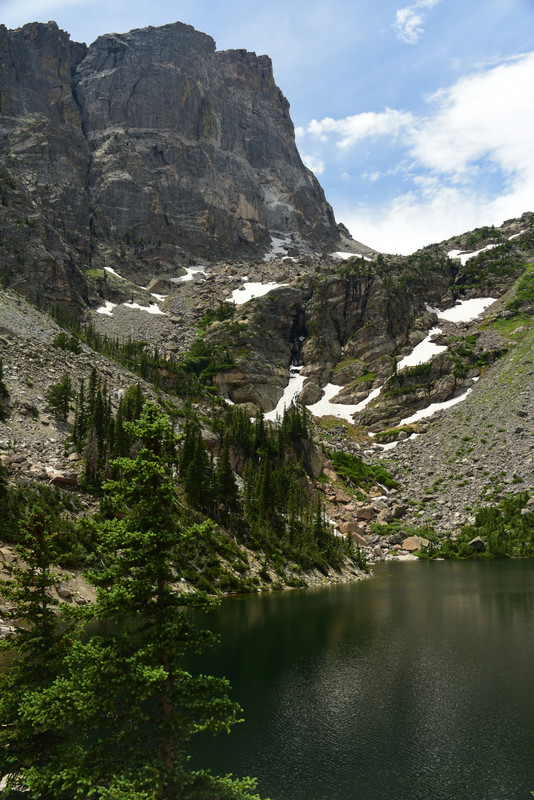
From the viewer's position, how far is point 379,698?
89.7ft

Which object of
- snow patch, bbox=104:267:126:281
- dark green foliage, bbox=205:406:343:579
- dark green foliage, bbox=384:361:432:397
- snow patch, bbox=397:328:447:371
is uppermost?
snow patch, bbox=104:267:126:281

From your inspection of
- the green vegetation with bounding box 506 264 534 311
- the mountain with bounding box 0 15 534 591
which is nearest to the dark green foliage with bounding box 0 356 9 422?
the mountain with bounding box 0 15 534 591

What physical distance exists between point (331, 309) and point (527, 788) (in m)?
182

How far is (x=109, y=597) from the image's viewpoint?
1307 centimetres

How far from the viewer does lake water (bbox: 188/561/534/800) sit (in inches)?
764

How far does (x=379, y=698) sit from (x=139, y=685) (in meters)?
19.4

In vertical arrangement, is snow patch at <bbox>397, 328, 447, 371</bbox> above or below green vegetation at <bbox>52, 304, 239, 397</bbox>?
above

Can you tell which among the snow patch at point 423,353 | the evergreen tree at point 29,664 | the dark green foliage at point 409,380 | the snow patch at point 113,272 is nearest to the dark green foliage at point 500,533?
the dark green foliage at point 409,380

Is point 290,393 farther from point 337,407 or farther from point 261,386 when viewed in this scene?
point 337,407

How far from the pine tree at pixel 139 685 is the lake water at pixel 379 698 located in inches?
312

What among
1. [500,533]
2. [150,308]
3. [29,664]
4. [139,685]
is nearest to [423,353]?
[500,533]

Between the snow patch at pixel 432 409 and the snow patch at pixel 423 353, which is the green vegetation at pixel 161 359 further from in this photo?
the snow patch at pixel 423 353

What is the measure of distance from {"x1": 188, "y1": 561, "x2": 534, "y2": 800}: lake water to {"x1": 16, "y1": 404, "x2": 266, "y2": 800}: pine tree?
7.92 meters

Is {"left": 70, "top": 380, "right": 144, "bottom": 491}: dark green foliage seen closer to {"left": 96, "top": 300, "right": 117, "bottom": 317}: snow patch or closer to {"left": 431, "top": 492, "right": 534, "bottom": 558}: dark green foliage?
{"left": 431, "top": 492, "right": 534, "bottom": 558}: dark green foliage
